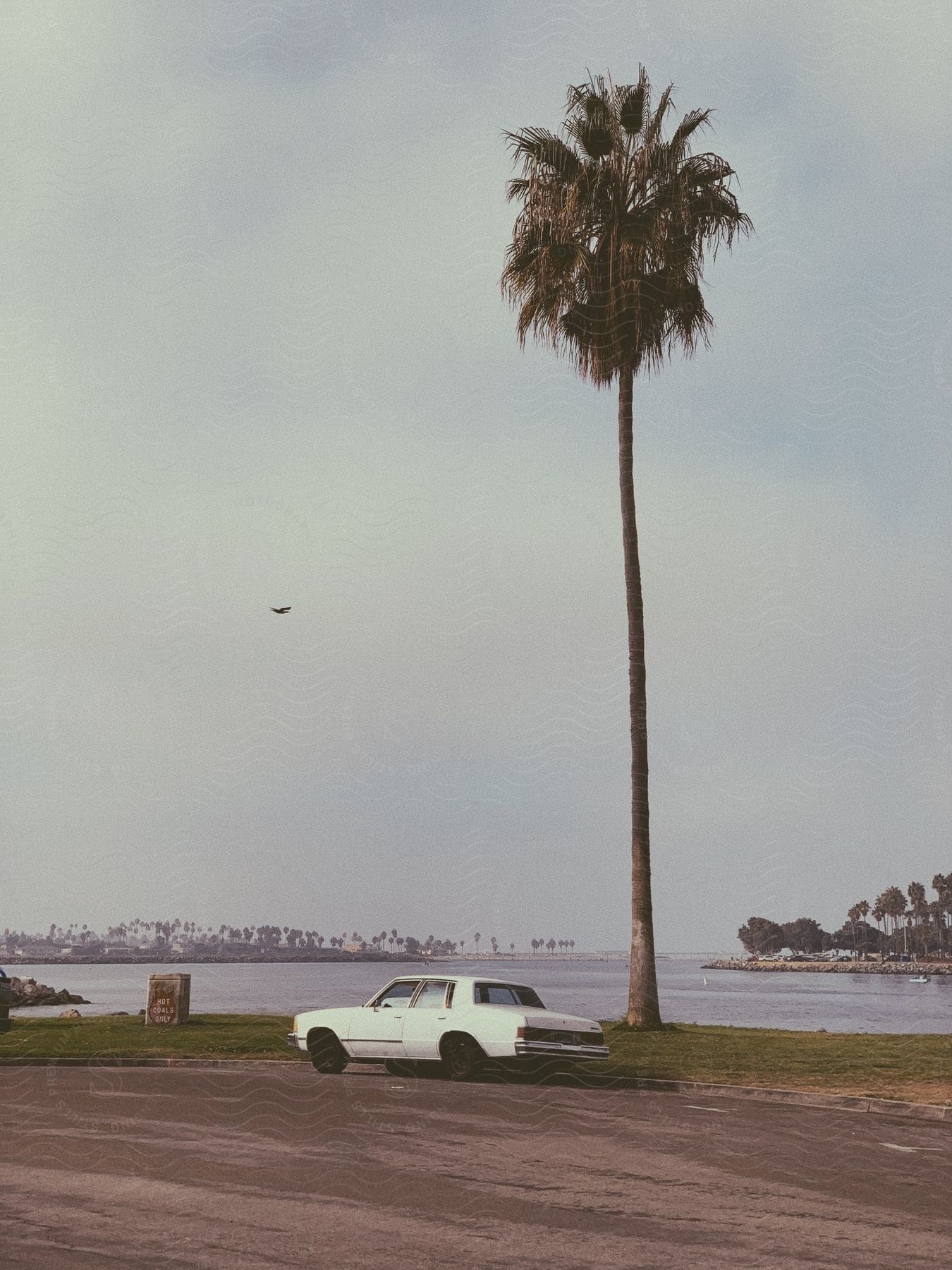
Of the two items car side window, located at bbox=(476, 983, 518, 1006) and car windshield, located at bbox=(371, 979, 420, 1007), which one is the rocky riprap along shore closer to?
car windshield, located at bbox=(371, 979, 420, 1007)

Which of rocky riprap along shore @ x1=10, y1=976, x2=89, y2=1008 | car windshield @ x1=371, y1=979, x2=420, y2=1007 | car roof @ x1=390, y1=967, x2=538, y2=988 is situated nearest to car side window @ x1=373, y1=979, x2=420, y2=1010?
car windshield @ x1=371, y1=979, x2=420, y2=1007

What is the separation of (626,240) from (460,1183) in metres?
19.3

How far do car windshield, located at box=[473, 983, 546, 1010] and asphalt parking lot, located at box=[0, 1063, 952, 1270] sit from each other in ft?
6.96

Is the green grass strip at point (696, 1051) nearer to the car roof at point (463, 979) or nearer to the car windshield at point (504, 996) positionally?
the car windshield at point (504, 996)

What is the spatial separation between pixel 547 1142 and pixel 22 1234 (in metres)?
4.79

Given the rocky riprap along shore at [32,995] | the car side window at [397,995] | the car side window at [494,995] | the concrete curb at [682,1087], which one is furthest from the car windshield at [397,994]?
the rocky riprap along shore at [32,995]

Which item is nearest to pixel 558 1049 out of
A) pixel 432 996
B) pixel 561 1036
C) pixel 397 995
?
pixel 561 1036

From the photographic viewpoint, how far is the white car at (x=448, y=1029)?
1552 centimetres

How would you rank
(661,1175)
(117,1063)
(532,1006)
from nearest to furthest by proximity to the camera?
(661,1175) → (532,1006) → (117,1063)

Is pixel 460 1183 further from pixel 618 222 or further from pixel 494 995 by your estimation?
pixel 618 222

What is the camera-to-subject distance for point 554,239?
24828 mm

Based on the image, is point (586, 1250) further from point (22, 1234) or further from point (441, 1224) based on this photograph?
point (22, 1234)

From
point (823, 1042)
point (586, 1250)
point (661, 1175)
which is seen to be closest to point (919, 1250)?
point (586, 1250)

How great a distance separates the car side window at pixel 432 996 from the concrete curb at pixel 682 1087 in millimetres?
1667
